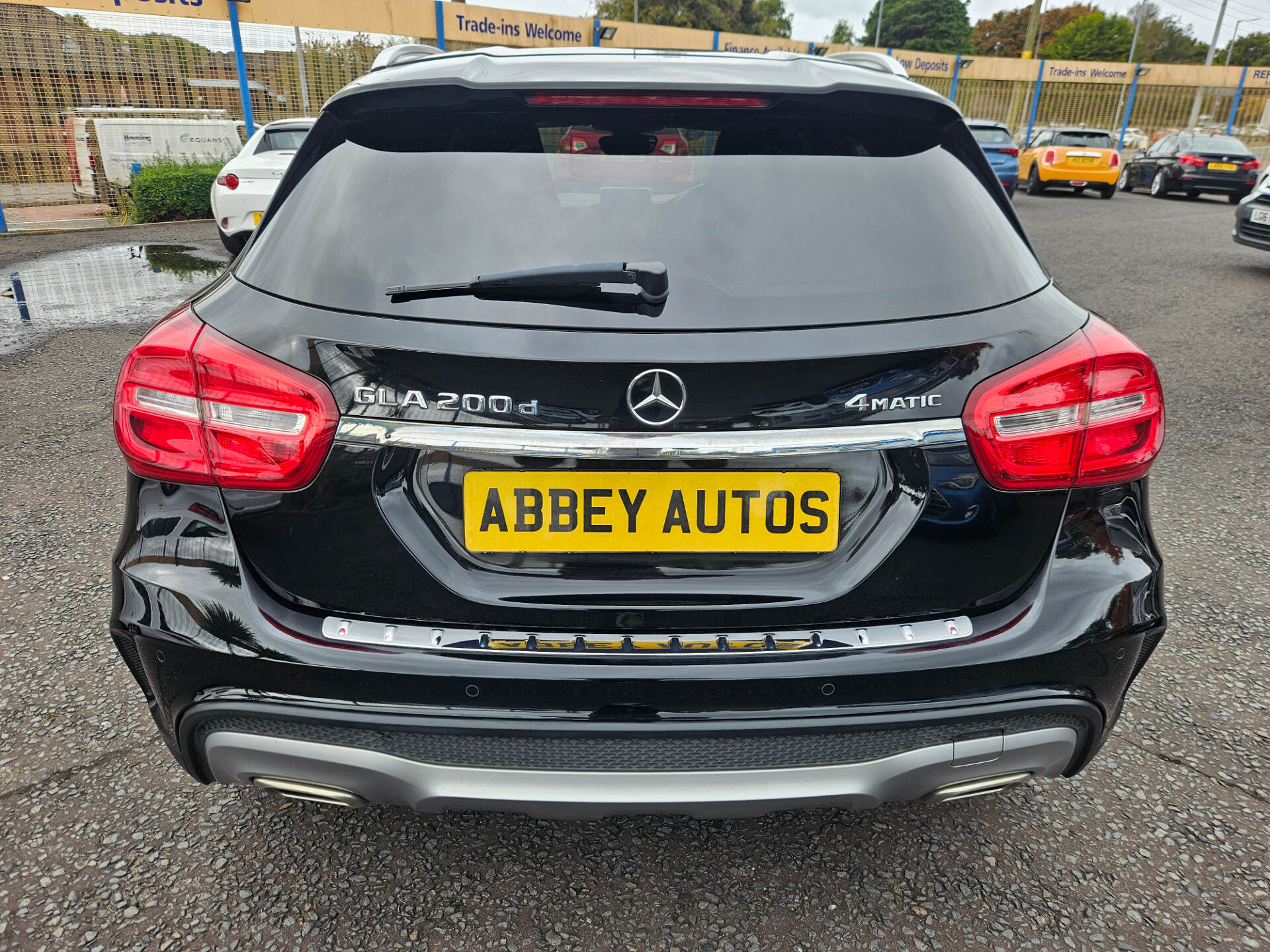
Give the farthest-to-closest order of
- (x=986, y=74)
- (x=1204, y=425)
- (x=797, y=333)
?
(x=986, y=74), (x=1204, y=425), (x=797, y=333)

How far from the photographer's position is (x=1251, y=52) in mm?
79000

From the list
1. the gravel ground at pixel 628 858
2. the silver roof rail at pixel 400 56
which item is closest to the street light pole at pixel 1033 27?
the silver roof rail at pixel 400 56

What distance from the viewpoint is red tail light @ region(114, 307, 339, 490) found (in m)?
1.53

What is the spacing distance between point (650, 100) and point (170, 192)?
15109mm

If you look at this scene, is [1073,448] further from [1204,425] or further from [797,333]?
[1204,425]

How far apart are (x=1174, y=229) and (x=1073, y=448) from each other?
1505 cm

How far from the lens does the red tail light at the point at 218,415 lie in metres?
1.53

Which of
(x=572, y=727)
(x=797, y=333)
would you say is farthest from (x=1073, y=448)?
(x=572, y=727)

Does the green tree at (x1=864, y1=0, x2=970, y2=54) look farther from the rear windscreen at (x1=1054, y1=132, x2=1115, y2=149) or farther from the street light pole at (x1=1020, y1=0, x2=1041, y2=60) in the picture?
the rear windscreen at (x1=1054, y1=132, x2=1115, y2=149)

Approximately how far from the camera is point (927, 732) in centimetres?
158

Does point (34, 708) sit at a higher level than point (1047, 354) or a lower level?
lower

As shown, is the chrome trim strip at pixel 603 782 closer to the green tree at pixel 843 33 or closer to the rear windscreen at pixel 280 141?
the rear windscreen at pixel 280 141

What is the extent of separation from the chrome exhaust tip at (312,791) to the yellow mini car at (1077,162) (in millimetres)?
21663

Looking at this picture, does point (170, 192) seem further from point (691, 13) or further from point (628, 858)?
point (691, 13)
